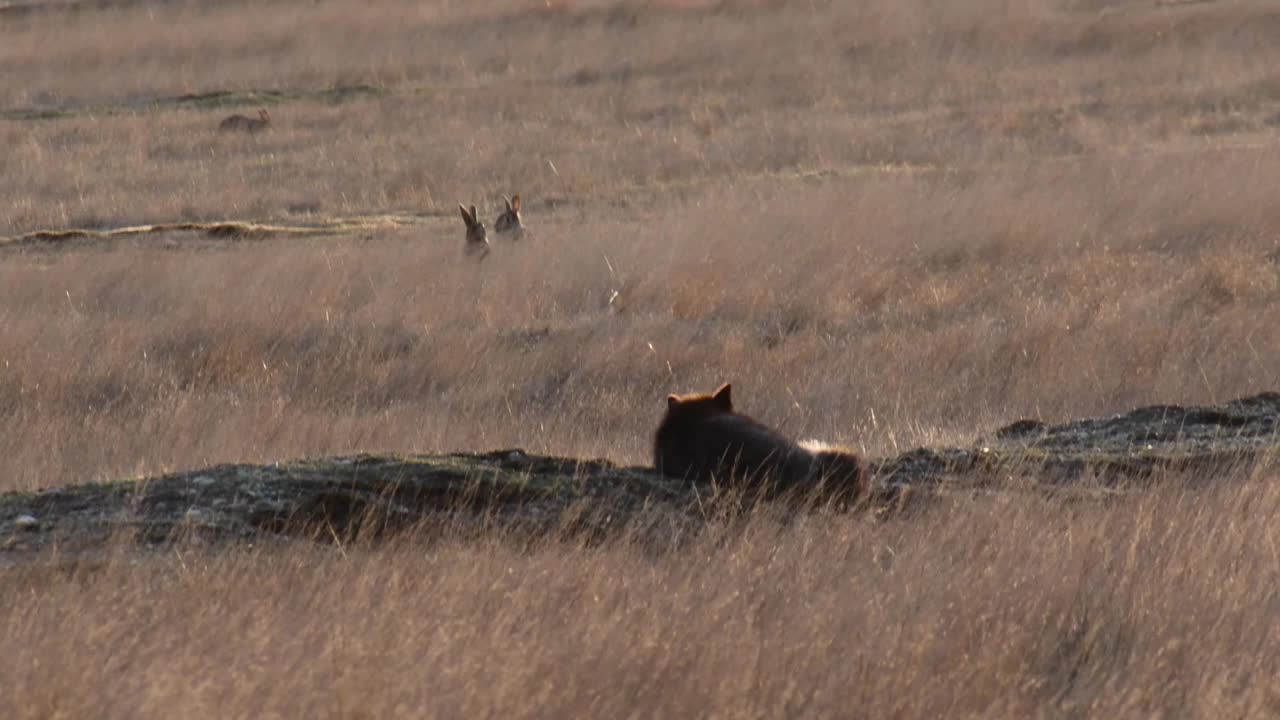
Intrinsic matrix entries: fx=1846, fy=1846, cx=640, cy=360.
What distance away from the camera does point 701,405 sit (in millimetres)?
6664

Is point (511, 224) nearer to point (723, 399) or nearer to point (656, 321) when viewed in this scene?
point (656, 321)

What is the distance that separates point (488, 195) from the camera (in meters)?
19.7

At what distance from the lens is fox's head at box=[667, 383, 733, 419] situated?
6.61 meters

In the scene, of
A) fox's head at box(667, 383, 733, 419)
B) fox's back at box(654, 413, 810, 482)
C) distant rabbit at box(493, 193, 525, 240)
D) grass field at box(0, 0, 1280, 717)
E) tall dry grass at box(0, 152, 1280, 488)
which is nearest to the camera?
grass field at box(0, 0, 1280, 717)

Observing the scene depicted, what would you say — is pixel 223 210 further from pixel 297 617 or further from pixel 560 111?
pixel 297 617

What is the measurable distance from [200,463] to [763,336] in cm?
465

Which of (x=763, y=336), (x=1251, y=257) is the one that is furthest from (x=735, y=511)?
(x=1251, y=257)

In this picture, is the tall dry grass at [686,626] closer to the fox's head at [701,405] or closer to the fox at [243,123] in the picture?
the fox's head at [701,405]

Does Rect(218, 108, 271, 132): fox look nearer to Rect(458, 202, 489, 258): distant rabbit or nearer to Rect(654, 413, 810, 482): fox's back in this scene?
Rect(458, 202, 489, 258): distant rabbit

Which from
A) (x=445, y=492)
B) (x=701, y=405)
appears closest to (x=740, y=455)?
(x=701, y=405)

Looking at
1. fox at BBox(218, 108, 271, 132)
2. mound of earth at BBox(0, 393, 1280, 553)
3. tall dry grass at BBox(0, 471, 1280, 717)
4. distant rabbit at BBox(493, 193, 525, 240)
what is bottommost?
fox at BBox(218, 108, 271, 132)

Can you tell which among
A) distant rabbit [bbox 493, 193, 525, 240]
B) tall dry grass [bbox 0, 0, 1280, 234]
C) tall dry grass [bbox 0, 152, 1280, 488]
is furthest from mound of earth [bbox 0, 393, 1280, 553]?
tall dry grass [bbox 0, 0, 1280, 234]

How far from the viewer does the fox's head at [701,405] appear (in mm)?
6613

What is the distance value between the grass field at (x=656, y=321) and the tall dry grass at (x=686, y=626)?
16mm
